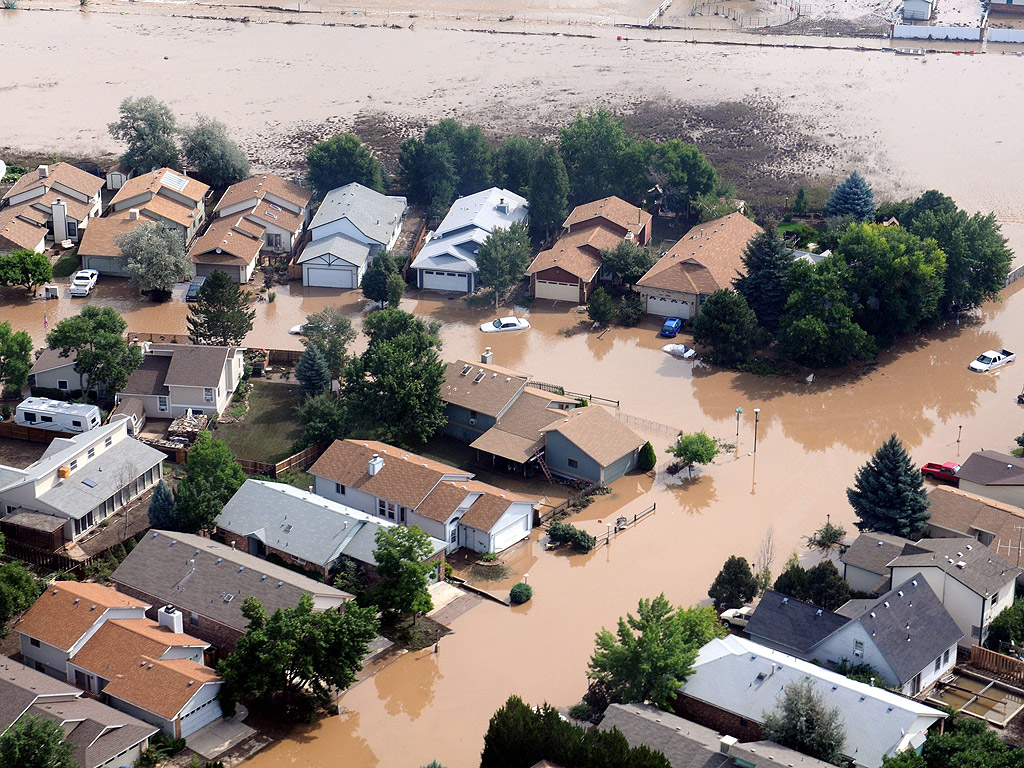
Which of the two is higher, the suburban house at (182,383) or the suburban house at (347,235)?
the suburban house at (347,235)

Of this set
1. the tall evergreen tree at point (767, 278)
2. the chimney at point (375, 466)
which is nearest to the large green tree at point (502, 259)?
the tall evergreen tree at point (767, 278)

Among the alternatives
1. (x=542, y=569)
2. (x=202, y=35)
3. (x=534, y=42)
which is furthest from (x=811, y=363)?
(x=202, y=35)

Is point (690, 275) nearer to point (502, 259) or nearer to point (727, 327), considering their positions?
point (727, 327)

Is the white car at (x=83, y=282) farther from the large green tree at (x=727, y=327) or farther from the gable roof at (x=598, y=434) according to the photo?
the large green tree at (x=727, y=327)

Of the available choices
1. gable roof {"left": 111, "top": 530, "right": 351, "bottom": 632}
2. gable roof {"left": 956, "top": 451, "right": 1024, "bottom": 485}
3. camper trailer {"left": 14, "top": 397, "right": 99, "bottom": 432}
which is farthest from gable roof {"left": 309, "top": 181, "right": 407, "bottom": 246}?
gable roof {"left": 956, "top": 451, "right": 1024, "bottom": 485}

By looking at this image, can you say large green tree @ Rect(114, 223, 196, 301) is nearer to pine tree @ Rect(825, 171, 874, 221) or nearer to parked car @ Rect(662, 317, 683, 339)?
parked car @ Rect(662, 317, 683, 339)
